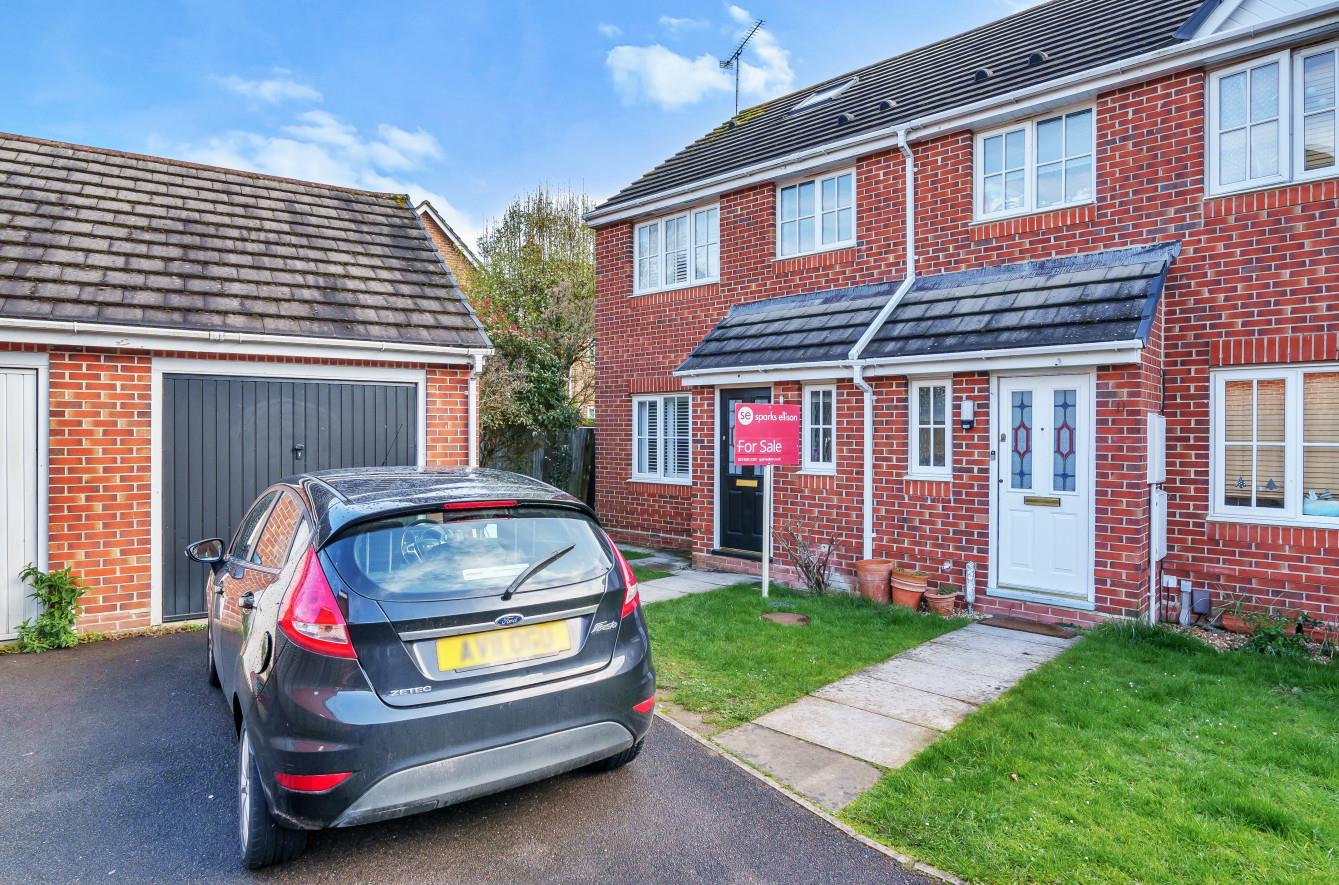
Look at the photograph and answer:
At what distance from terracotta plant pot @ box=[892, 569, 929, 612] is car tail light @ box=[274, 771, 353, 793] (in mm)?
6067

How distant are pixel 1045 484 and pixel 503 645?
593 centimetres

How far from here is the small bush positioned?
18.5 feet

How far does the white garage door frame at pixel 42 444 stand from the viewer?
19.0 ft

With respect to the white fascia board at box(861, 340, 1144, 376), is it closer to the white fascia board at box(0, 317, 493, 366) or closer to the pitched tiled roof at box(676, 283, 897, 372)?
the pitched tiled roof at box(676, 283, 897, 372)

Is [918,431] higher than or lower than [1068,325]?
lower

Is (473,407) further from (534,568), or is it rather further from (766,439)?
(534,568)

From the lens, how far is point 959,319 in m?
7.37

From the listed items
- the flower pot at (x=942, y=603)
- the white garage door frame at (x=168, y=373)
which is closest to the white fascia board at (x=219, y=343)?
the white garage door frame at (x=168, y=373)

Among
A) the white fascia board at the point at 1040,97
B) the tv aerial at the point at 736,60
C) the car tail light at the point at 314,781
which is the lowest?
the car tail light at the point at 314,781

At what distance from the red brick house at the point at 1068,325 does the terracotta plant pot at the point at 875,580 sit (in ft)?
1.14

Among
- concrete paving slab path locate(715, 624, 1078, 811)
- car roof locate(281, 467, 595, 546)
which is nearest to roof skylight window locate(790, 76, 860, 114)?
concrete paving slab path locate(715, 624, 1078, 811)

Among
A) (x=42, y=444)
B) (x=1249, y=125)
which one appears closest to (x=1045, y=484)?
(x=1249, y=125)

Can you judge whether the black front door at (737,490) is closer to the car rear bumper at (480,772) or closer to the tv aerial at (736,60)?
the car rear bumper at (480,772)

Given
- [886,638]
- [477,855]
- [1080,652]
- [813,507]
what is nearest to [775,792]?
[477,855]
